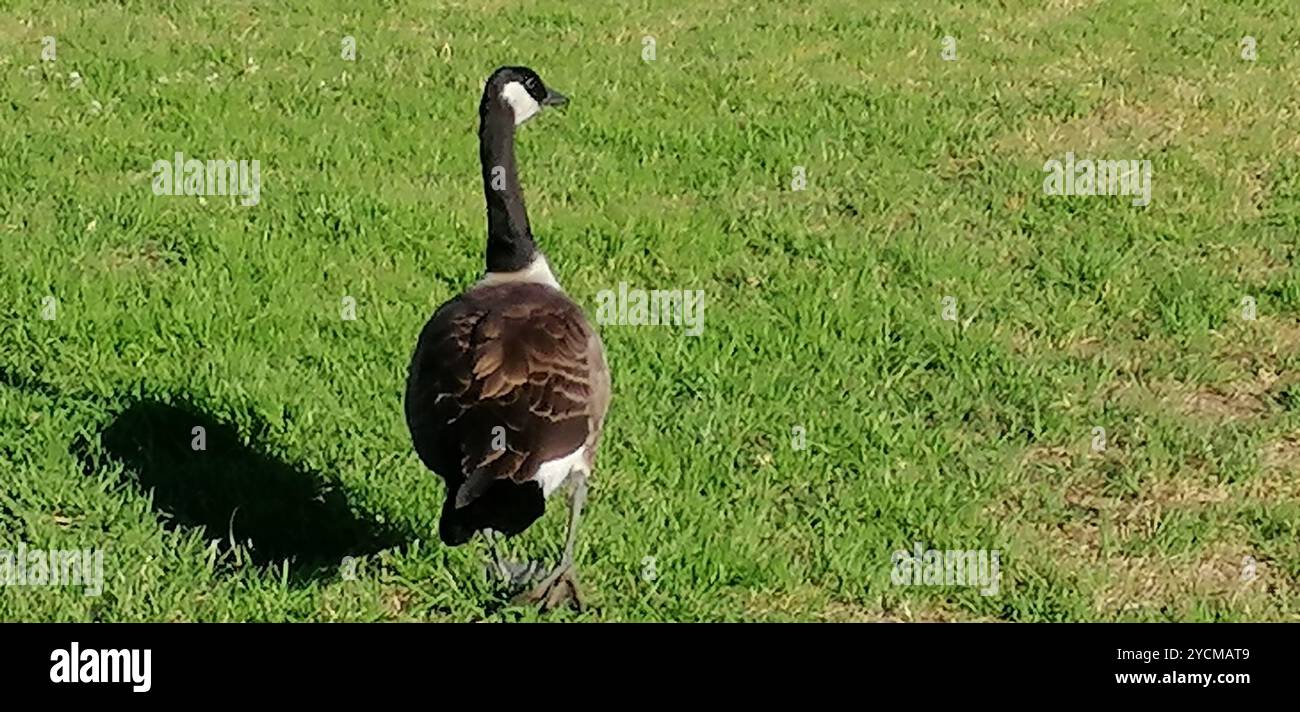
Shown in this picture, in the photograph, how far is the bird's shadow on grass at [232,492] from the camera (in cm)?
604

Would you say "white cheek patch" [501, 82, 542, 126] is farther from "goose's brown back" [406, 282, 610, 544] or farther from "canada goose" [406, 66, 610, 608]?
"goose's brown back" [406, 282, 610, 544]

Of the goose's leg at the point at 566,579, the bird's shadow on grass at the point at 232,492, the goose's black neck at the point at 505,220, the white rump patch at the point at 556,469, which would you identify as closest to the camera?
the white rump patch at the point at 556,469

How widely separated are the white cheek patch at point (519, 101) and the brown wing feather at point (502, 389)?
1.27 m

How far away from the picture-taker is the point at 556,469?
5246 mm

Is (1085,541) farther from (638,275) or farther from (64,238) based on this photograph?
(64,238)

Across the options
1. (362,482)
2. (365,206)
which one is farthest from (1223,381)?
(365,206)

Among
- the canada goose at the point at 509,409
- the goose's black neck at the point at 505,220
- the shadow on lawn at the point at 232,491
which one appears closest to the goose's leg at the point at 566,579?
the canada goose at the point at 509,409

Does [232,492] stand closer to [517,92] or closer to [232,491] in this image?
[232,491]

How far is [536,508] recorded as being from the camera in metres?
4.87

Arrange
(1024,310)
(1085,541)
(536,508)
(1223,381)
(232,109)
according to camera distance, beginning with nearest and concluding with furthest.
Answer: (536,508) < (1085,541) < (1223,381) < (1024,310) < (232,109)

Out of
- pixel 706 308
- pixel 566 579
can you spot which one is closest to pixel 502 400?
pixel 566 579

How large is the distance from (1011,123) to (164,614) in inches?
326

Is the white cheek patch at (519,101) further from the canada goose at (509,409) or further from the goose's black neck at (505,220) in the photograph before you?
the canada goose at (509,409)

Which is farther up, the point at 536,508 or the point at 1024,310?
the point at 1024,310
